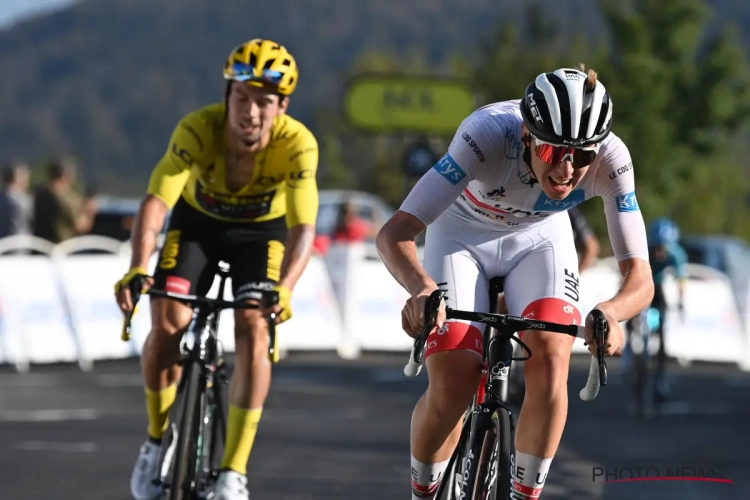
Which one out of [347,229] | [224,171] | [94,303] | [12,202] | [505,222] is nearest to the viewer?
[505,222]

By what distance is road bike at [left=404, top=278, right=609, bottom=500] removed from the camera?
17.1 feet

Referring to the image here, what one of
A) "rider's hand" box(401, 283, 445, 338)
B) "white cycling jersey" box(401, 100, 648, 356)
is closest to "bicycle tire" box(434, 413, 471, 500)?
"white cycling jersey" box(401, 100, 648, 356)

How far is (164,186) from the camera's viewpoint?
23.0 feet

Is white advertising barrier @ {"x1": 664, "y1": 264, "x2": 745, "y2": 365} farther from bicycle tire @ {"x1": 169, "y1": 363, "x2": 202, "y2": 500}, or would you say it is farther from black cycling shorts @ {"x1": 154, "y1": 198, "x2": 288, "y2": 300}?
bicycle tire @ {"x1": 169, "y1": 363, "x2": 202, "y2": 500}

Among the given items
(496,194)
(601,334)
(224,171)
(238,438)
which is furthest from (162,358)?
(601,334)

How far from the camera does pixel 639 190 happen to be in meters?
55.3

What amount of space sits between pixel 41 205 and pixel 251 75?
11.9 metres

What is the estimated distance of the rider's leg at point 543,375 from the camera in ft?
18.8

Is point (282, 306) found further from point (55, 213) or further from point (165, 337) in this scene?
point (55, 213)

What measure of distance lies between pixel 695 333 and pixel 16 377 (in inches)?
354

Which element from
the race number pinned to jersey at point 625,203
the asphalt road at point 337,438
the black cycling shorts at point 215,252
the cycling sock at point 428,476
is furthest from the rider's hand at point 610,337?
the asphalt road at point 337,438

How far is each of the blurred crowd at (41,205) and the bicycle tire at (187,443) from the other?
11.4 metres

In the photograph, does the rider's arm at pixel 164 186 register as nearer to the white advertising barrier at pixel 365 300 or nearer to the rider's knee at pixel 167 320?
the rider's knee at pixel 167 320

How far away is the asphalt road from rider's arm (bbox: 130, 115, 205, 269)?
2094 millimetres
